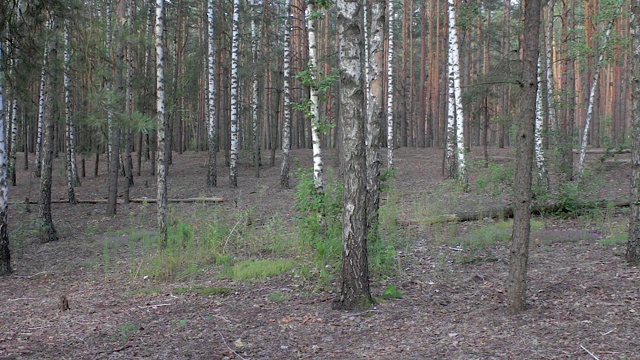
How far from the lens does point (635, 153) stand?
23.4ft

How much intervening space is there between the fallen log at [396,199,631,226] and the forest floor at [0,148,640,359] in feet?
0.62

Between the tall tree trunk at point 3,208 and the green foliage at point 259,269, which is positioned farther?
the tall tree trunk at point 3,208

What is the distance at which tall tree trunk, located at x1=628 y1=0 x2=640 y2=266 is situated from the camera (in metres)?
7.10

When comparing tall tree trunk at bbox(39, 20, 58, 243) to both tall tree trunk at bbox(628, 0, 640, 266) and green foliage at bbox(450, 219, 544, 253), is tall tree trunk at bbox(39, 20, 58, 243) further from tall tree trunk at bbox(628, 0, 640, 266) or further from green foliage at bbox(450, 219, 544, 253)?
tall tree trunk at bbox(628, 0, 640, 266)

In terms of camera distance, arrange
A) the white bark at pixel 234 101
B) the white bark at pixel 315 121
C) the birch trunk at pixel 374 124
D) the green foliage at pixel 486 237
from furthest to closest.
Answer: the white bark at pixel 234 101 → the white bark at pixel 315 121 → the green foliage at pixel 486 237 → the birch trunk at pixel 374 124

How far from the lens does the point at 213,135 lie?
68.1 ft

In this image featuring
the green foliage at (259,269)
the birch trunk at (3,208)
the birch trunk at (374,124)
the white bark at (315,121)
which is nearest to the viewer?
the birch trunk at (374,124)

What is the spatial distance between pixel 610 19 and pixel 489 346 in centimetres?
1413

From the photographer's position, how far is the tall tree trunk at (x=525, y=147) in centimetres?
555

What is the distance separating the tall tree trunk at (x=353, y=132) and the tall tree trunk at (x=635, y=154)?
377cm

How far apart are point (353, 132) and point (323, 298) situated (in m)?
2.39

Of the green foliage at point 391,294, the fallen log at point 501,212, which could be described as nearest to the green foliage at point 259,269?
Result: the green foliage at point 391,294

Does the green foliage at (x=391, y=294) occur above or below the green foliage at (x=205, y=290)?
above

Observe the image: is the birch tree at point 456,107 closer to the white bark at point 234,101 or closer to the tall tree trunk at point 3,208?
the white bark at point 234,101
